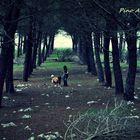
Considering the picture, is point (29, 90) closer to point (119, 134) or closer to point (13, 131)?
point (13, 131)

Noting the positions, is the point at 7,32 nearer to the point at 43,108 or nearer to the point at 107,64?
the point at 43,108

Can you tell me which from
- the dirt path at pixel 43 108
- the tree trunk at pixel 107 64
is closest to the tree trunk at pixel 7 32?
the dirt path at pixel 43 108

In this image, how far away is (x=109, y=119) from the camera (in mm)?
12000

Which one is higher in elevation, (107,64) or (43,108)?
(107,64)

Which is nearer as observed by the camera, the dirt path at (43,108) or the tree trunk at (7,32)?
the dirt path at (43,108)

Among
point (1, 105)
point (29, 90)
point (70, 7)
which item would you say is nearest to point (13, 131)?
point (1, 105)

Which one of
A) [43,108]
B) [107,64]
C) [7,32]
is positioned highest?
[7,32]

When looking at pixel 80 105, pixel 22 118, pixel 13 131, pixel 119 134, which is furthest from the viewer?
pixel 80 105

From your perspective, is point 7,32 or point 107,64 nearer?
point 7,32

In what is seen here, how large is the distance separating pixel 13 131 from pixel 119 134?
4.06 meters

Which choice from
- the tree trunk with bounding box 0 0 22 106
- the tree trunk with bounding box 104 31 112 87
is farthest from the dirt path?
the tree trunk with bounding box 0 0 22 106

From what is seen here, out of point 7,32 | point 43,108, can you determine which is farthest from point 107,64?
point 7,32

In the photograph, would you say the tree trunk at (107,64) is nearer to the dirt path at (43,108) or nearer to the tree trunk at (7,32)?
the dirt path at (43,108)

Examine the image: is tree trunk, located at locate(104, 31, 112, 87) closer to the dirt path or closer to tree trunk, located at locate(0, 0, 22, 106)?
the dirt path
